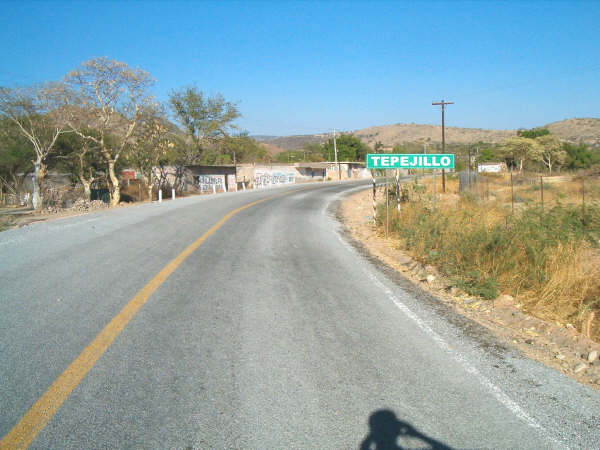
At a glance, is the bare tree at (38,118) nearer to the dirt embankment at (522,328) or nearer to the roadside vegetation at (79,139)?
the roadside vegetation at (79,139)

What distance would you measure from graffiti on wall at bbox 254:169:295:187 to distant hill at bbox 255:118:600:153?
154 feet

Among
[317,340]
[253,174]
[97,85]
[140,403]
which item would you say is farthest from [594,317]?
[253,174]

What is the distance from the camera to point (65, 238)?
10.4 meters

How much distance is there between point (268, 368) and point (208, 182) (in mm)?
46071

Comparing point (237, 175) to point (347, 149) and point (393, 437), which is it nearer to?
point (347, 149)

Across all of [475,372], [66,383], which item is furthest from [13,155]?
[475,372]

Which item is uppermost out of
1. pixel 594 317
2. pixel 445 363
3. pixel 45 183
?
pixel 45 183

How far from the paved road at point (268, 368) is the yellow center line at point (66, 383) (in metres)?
0.06

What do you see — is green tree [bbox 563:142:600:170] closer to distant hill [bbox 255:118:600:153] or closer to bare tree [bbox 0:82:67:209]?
distant hill [bbox 255:118:600:153]

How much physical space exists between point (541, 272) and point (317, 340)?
15.2 ft

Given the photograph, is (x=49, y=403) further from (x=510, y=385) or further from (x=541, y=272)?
(x=541, y=272)

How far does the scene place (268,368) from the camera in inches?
153

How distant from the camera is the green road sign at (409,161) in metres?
11.9

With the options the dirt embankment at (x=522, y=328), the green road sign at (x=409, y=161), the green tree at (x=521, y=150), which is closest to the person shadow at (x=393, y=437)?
the dirt embankment at (x=522, y=328)
